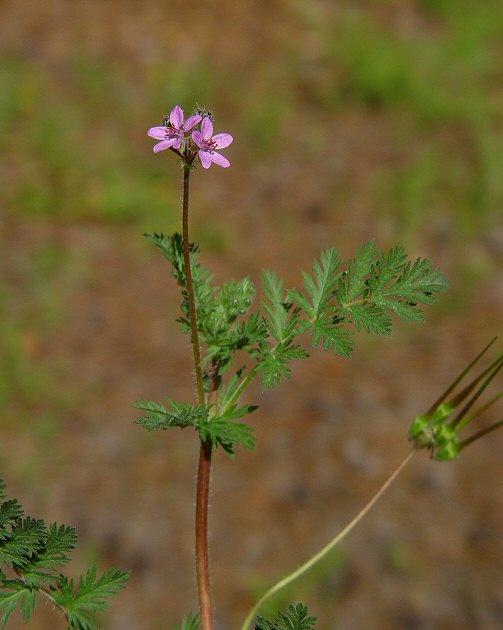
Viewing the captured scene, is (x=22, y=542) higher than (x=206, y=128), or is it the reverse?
(x=206, y=128)

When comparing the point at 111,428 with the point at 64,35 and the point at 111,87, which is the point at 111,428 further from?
the point at 64,35

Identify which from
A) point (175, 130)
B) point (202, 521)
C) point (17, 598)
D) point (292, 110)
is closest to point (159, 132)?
point (175, 130)

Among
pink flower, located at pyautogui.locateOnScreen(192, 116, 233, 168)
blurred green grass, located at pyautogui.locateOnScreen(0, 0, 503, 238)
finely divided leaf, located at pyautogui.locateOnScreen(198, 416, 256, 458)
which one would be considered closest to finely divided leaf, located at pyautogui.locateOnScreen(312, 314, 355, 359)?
finely divided leaf, located at pyautogui.locateOnScreen(198, 416, 256, 458)

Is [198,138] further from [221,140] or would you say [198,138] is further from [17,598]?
[17,598]

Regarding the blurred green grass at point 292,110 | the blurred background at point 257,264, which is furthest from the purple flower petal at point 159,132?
the blurred green grass at point 292,110

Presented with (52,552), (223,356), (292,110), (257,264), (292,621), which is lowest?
(292,621)

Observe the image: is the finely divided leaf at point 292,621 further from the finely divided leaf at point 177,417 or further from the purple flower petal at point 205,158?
the purple flower petal at point 205,158

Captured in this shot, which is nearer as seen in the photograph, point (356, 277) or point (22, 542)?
point (22, 542)

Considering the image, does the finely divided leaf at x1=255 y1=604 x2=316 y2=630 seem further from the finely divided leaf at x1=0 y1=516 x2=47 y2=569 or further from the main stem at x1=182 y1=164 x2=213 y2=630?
the finely divided leaf at x1=0 y1=516 x2=47 y2=569
